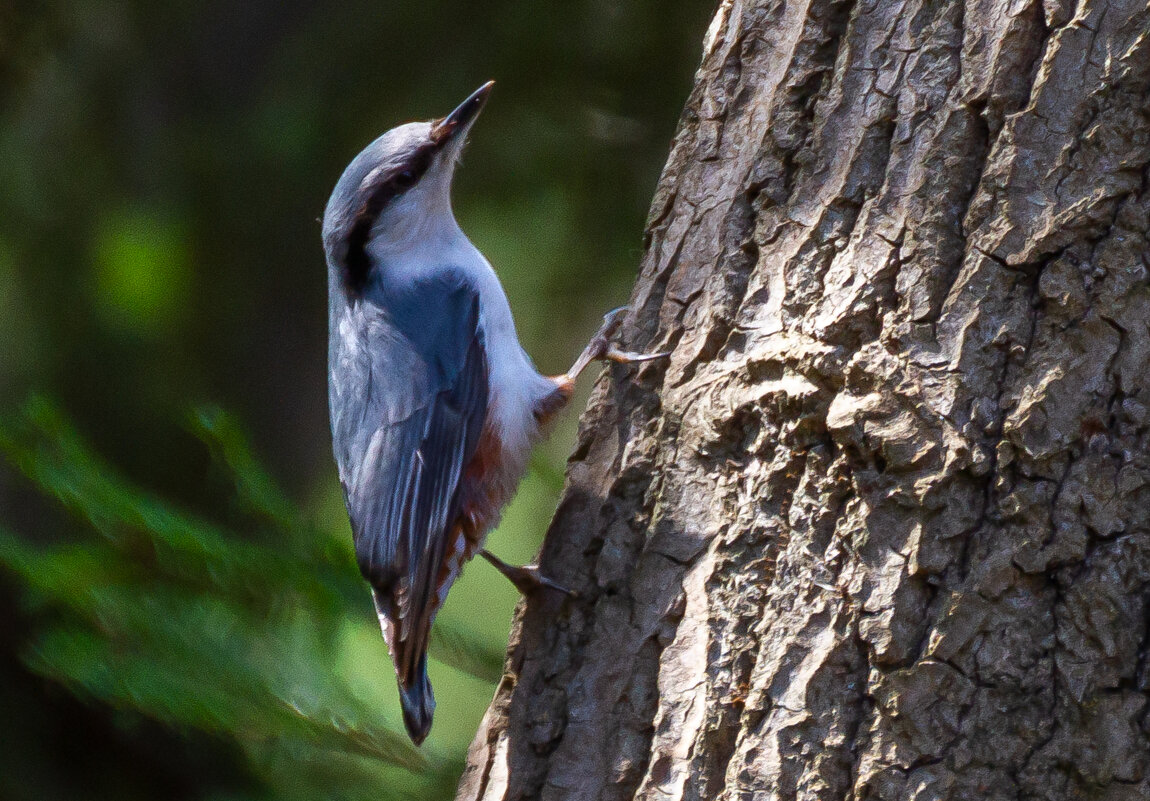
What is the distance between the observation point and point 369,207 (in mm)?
2785

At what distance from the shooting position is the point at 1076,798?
1.37m

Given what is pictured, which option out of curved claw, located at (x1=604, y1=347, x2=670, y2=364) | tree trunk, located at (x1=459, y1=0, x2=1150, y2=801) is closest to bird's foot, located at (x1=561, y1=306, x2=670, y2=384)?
curved claw, located at (x1=604, y1=347, x2=670, y2=364)

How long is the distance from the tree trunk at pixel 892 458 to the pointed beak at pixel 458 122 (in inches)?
38.2

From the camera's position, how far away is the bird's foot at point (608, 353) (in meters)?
1.95

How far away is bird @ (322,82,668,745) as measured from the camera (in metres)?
2.33

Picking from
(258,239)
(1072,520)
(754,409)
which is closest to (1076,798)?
(1072,520)

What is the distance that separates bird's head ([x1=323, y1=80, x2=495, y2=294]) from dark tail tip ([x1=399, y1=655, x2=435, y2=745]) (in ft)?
3.52

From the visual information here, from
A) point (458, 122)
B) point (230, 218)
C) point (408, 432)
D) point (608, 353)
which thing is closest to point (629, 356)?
point (608, 353)

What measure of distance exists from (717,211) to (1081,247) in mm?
590

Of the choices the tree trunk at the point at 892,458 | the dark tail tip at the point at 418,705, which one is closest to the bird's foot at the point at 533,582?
the tree trunk at the point at 892,458

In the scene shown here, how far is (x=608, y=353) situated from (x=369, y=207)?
3.44 ft

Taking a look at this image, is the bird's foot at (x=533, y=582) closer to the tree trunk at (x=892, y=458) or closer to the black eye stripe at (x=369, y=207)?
the tree trunk at (x=892, y=458)

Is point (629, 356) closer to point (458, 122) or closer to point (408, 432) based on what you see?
point (408, 432)

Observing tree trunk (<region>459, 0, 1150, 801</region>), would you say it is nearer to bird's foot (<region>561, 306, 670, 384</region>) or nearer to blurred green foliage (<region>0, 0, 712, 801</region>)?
bird's foot (<region>561, 306, 670, 384</region>)
